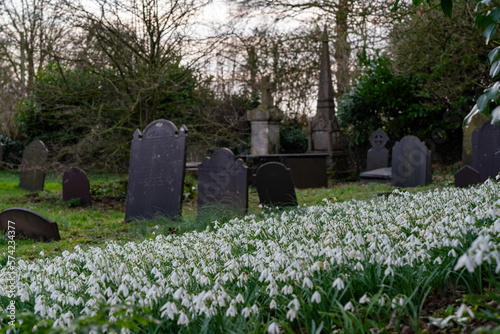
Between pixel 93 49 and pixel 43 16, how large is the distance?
5.34 feet

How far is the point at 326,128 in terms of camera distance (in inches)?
700

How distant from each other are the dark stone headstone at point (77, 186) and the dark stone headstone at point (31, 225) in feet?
12.9

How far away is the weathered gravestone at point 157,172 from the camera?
9.55 meters

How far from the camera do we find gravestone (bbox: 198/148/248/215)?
30.6ft

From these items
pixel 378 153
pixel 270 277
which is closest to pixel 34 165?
pixel 378 153

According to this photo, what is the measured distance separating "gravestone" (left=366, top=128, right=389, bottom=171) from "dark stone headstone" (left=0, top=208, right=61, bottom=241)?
11.5 meters

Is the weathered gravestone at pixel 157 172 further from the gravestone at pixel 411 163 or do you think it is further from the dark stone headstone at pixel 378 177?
the dark stone headstone at pixel 378 177

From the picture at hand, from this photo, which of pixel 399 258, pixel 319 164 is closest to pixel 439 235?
pixel 399 258

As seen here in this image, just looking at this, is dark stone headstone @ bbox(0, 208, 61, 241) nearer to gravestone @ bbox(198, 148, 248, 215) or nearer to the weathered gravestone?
the weathered gravestone

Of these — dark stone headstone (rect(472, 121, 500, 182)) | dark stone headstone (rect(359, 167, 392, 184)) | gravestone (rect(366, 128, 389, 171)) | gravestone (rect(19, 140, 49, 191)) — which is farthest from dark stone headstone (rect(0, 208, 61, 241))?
gravestone (rect(366, 128, 389, 171))

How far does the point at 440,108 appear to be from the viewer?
1719cm

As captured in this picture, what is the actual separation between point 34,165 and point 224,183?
7.18 meters

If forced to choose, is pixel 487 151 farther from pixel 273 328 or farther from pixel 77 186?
pixel 273 328

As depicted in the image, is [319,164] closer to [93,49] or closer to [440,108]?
[440,108]
